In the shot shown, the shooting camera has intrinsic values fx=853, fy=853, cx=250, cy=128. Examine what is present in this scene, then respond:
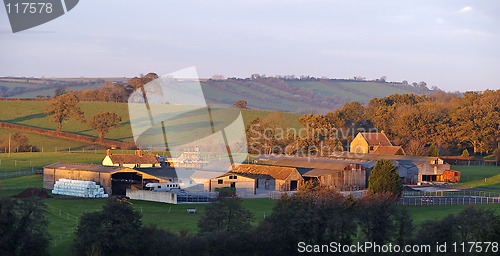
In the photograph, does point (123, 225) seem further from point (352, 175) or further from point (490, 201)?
point (352, 175)

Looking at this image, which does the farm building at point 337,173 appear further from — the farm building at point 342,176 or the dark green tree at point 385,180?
the dark green tree at point 385,180

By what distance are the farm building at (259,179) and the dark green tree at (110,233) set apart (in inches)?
778

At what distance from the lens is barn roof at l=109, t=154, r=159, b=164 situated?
52.5m

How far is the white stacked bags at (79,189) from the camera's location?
42.4 m

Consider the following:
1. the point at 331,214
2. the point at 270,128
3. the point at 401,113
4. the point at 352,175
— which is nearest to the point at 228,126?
the point at 270,128

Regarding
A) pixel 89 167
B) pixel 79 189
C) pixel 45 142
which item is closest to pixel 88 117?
pixel 45 142

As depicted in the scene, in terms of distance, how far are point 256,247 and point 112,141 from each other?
46.0m

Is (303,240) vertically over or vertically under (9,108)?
under

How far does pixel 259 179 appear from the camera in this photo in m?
49.0

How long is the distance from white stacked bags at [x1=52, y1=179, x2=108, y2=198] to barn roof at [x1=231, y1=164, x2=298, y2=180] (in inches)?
394

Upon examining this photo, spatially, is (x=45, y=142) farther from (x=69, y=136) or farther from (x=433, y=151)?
(x=433, y=151)

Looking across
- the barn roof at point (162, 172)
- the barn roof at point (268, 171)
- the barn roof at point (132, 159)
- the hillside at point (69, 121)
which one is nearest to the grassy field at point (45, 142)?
the hillside at point (69, 121)

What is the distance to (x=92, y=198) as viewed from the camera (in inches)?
1639

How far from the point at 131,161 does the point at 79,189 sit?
10.5 meters
